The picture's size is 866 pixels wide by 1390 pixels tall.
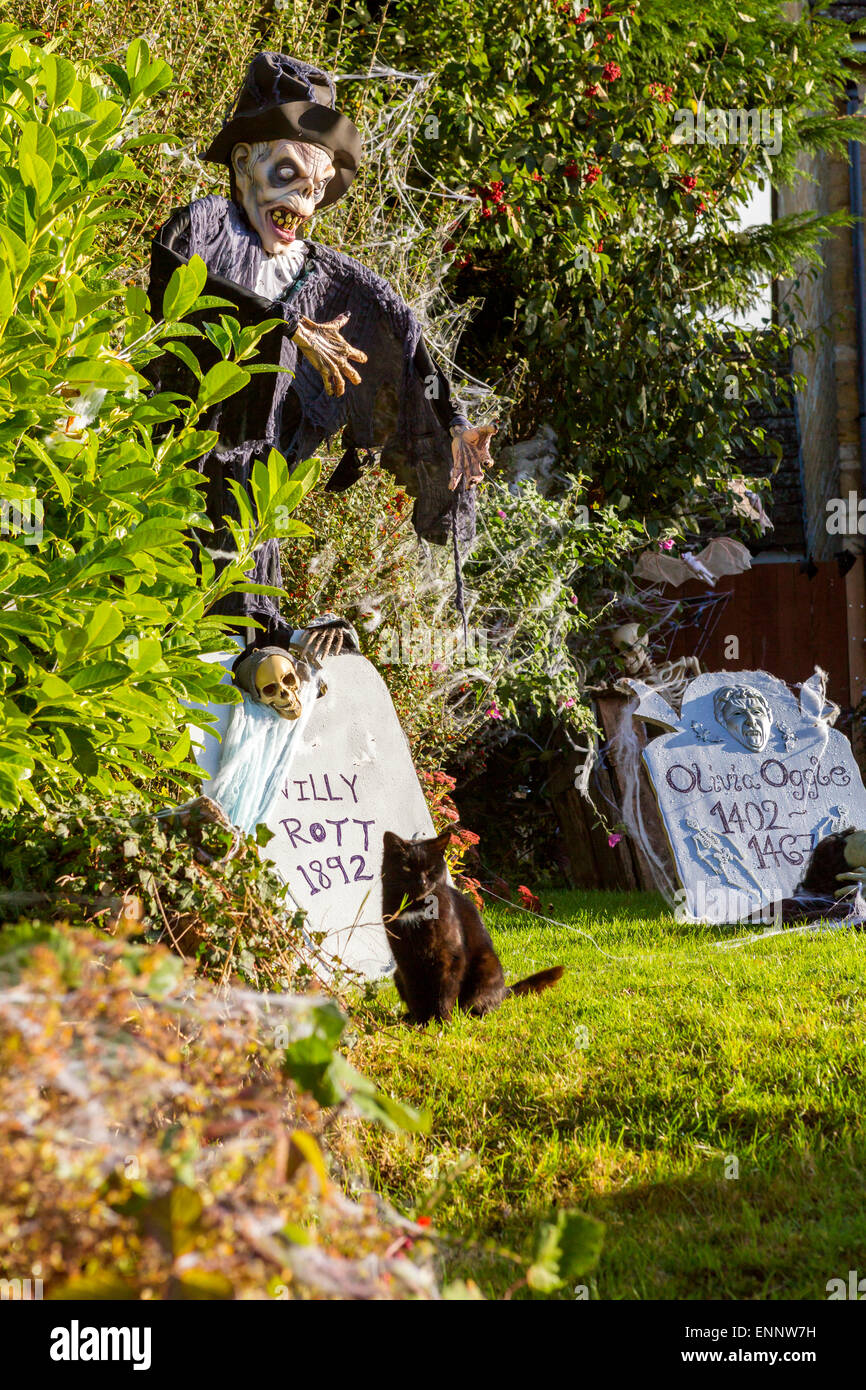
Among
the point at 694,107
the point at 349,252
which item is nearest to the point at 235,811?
the point at 349,252

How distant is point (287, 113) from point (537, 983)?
2.81m

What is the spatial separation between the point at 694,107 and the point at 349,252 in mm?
2644

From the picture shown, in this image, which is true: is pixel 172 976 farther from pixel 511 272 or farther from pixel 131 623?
pixel 511 272

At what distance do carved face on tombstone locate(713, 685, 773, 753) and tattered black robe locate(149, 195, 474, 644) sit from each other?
1.92 meters

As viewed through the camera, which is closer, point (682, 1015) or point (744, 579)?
point (682, 1015)

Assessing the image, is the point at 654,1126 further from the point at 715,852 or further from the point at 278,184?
the point at 278,184

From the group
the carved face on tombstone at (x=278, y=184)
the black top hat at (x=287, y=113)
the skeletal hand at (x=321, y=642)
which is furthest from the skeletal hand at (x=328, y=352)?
the skeletal hand at (x=321, y=642)

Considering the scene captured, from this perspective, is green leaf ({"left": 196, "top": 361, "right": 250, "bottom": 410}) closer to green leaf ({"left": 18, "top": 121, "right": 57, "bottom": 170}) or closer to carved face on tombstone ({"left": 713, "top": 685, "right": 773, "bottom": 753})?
green leaf ({"left": 18, "top": 121, "right": 57, "bottom": 170})

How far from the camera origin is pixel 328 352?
3.20m

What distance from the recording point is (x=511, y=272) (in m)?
6.78

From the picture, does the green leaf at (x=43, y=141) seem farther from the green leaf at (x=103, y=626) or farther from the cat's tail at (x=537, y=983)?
the cat's tail at (x=537, y=983)

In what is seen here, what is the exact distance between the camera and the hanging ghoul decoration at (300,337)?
3.17 metres

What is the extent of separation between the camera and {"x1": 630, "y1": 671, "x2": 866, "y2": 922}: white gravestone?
189 inches
